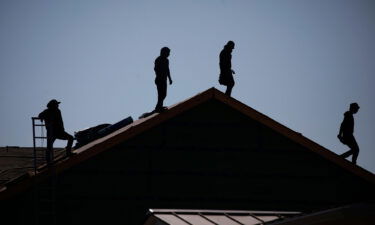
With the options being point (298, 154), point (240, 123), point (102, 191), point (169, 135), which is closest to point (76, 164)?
point (102, 191)

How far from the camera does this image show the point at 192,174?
737 inches

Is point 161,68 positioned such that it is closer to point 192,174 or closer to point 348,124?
point 192,174

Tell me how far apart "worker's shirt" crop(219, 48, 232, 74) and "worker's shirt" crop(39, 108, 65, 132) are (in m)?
4.54

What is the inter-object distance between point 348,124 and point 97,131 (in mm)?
8251

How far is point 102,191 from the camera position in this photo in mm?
18281

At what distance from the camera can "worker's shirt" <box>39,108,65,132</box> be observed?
17.2m

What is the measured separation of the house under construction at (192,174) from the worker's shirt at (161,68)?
0.90 m

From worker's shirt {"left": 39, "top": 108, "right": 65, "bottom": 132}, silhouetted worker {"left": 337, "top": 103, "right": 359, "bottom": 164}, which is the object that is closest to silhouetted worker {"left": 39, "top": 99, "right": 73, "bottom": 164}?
worker's shirt {"left": 39, "top": 108, "right": 65, "bottom": 132}

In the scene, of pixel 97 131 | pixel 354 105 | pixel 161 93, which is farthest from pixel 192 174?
pixel 97 131

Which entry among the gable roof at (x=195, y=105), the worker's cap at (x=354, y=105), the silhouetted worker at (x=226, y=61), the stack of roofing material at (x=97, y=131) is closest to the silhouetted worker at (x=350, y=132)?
the worker's cap at (x=354, y=105)

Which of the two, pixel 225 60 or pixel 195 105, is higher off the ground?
pixel 225 60

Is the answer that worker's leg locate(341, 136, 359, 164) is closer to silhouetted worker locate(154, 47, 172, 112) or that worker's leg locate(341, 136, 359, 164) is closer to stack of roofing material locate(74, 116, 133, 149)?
silhouetted worker locate(154, 47, 172, 112)

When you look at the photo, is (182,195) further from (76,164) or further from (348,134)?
(348,134)

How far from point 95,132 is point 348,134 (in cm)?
821
